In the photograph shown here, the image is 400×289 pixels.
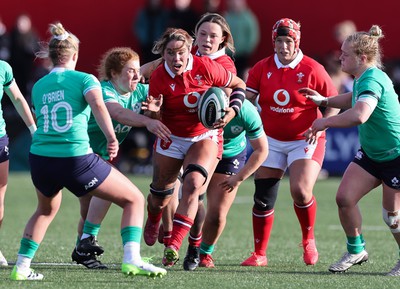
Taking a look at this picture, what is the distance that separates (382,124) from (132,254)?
6.63ft

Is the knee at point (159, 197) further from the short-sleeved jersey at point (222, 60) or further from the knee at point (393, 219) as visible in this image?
the knee at point (393, 219)

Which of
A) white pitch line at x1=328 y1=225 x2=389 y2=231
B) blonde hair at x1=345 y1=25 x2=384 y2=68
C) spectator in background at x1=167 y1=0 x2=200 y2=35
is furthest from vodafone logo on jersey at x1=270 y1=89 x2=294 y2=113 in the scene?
spectator in background at x1=167 y1=0 x2=200 y2=35

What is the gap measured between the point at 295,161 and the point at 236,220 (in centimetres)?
358

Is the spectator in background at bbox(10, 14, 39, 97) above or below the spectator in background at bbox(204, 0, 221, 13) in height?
below

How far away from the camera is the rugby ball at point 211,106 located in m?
6.98

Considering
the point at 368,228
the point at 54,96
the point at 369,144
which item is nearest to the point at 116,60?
the point at 54,96

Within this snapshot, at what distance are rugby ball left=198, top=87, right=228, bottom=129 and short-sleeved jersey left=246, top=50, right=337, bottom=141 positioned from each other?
1050mm

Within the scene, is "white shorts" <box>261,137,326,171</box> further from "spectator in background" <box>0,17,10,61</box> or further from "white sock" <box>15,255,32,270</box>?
"spectator in background" <box>0,17,10,61</box>

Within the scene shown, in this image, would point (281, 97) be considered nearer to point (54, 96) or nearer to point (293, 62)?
point (293, 62)

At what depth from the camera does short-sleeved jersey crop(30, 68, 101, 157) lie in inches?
250

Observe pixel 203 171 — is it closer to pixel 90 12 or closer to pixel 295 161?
pixel 295 161

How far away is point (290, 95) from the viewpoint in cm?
801

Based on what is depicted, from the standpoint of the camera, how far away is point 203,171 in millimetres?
7113

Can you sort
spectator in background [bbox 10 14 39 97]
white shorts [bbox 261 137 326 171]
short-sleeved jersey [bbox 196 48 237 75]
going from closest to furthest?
short-sleeved jersey [bbox 196 48 237 75]
white shorts [bbox 261 137 326 171]
spectator in background [bbox 10 14 39 97]
